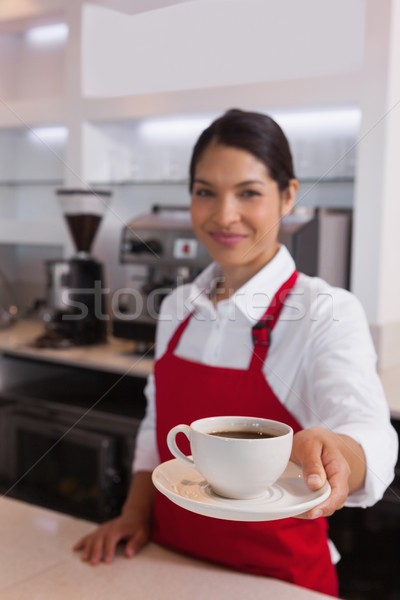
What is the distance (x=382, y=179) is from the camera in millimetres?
340

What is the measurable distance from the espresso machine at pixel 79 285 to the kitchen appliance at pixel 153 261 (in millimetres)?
22

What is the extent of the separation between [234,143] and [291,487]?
147mm

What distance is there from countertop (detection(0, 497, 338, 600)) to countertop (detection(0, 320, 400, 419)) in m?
0.11

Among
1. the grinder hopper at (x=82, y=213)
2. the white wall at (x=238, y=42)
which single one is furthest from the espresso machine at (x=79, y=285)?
the white wall at (x=238, y=42)

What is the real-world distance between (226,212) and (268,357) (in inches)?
3.0

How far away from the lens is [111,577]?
0.36m

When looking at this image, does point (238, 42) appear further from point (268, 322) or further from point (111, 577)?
point (111, 577)

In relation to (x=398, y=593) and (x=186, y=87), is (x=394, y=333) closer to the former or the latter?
(x=186, y=87)

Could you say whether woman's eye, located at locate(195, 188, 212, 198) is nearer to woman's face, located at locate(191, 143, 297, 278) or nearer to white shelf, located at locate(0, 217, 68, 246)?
woman's face, located at locate(191, 143, 297, 278)

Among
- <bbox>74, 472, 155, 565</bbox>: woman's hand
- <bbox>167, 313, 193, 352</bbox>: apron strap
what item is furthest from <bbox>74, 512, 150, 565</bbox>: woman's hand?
<bbox>167, 313, 193, 352</bbox>: apron strap

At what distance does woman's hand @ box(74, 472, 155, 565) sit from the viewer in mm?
384

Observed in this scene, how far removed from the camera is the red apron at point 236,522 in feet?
1.01

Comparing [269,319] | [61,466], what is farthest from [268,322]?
[61,466]

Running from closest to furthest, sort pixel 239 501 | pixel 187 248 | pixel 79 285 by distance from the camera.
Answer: pixel 239 501 < pixel 187 248 < pixel 79 285
